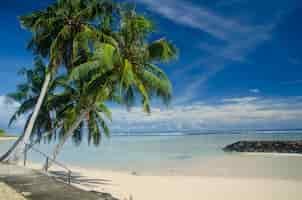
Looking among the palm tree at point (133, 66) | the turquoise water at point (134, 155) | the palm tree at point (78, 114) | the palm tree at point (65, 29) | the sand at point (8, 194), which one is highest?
the palm tree at point (65, 29)

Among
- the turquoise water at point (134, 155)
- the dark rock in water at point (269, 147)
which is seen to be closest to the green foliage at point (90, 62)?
the turquoise water at point (134, 155)

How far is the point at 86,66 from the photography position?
325 inches

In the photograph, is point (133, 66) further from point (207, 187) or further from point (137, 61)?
point (207, 187)

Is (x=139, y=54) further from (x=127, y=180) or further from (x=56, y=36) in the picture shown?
(x=127, y=180)

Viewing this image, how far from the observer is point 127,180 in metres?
12.4

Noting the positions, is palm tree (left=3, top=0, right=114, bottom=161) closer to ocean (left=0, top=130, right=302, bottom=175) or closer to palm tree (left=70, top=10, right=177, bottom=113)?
palm tree (left=70, top=10, right=177, bottom=113)

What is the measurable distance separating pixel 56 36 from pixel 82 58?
1359 millimetres

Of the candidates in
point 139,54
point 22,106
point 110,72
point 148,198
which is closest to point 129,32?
point 139,54

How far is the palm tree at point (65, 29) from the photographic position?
9.88m

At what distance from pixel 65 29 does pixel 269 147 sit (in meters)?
26.7

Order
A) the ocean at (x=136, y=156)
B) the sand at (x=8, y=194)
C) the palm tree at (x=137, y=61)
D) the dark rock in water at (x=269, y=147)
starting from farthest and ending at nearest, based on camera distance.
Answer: the dark rock in water at (x=269, y=147)
the ocean at (x=136, y=156)
the palm tree at (x=137, y=61)
the sand at (x=8, y=194)

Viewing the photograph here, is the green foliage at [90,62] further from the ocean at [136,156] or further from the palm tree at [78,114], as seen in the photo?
the ocean at [136,156]

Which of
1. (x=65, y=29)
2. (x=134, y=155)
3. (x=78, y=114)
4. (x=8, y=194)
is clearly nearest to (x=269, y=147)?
(x=134, y=155)

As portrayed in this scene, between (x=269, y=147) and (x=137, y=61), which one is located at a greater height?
(x=137, y=61)
